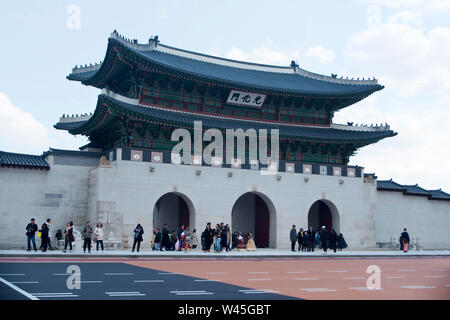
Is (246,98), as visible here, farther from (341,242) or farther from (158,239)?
(158,239)

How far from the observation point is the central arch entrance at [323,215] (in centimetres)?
3591

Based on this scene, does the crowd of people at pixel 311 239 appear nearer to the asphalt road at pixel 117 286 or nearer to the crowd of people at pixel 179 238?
the crowd of people at pixel 179 238

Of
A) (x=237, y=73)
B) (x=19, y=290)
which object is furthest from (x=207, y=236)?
(x=19, y=290)

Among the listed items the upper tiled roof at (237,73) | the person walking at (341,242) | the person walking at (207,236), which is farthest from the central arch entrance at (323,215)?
the person walking at (207,236)

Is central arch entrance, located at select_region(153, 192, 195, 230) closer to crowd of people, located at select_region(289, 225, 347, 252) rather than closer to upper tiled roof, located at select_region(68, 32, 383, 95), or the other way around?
crowd of people, located at select_region(289, 225, 347, 252)

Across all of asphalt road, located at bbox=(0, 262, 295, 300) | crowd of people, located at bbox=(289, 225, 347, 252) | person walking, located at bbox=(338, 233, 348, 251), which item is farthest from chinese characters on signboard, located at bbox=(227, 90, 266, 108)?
asphalt road, located at bbox=(0, 262, 295, 300)

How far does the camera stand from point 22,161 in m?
29.5

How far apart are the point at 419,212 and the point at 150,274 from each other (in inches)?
1142

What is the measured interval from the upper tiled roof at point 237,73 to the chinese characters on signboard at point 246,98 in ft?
2.51

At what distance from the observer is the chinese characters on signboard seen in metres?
35.3

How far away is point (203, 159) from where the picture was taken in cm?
3219
